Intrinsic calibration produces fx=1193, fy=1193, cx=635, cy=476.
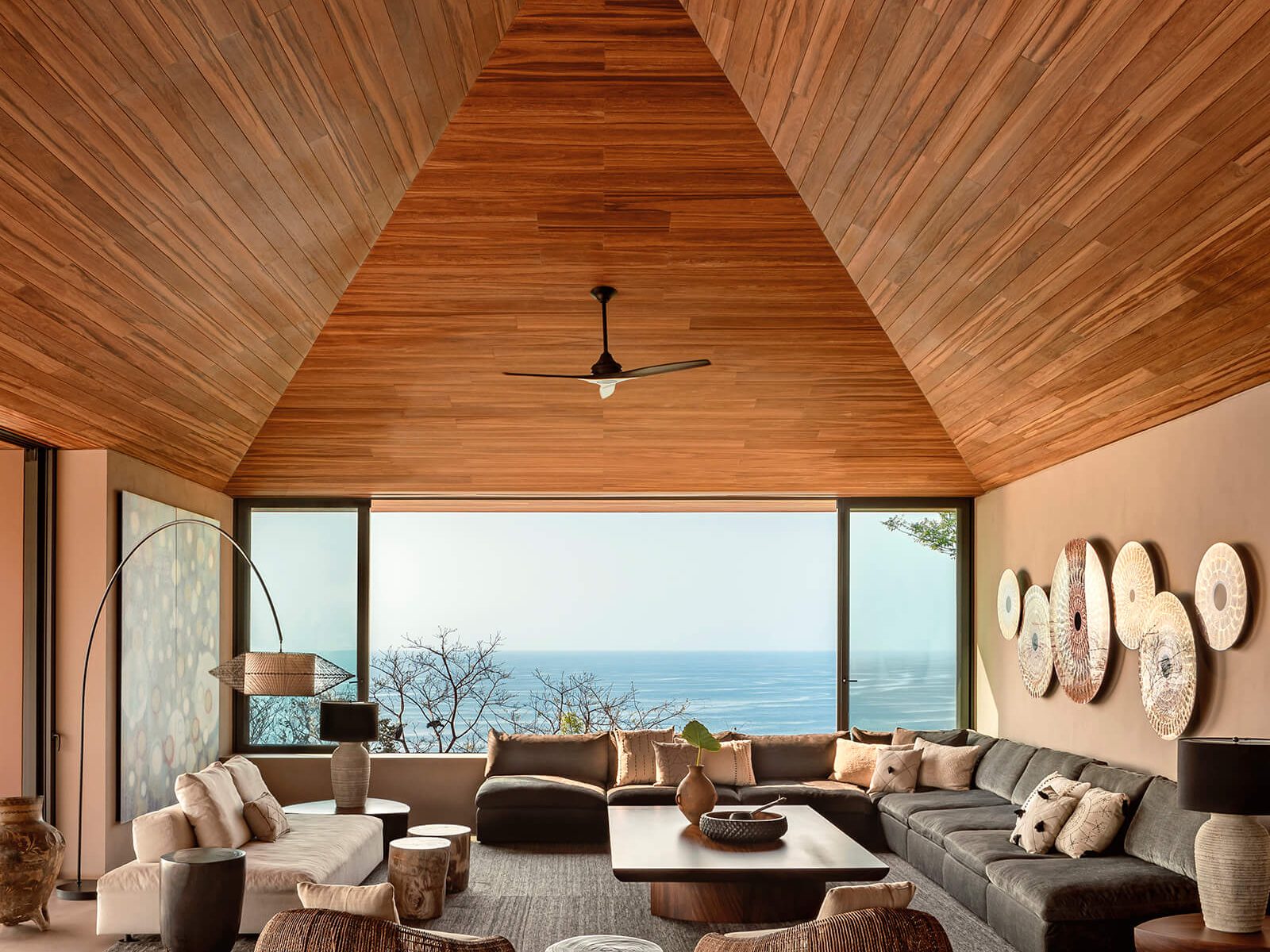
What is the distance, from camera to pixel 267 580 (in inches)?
377

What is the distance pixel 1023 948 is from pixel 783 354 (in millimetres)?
3758

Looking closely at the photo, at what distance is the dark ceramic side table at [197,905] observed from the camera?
16.3ft

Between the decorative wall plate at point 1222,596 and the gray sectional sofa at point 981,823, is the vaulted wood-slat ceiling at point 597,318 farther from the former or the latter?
the decorative wall plate at point 1222,596

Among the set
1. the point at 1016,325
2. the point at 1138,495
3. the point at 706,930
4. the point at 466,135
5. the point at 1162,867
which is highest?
the point at 466,135

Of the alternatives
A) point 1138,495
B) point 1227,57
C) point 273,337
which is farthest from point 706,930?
point 1227,57

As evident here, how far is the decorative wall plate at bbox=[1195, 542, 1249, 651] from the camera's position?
5.40m

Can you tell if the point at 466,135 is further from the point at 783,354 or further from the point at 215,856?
the point at 215,856

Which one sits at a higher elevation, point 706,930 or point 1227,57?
point 1227,57

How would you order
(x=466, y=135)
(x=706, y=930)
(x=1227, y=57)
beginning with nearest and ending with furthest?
(x=1227, y=57) → (x=466, y=135) → (x=706, y=930)

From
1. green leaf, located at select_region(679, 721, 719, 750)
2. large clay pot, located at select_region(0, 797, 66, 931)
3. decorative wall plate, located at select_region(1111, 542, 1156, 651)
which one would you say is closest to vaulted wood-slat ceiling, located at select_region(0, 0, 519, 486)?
large clay pot, located at select_region(0, 797, 66, 931)

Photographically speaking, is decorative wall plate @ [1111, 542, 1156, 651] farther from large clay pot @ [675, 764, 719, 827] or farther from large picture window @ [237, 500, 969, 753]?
large picture window @ [237, 500, 969, 753]

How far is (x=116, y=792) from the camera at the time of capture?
6891 mm

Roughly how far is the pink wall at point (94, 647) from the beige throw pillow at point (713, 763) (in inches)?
138

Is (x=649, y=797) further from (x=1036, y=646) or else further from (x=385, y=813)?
(x=1036, y=646)
